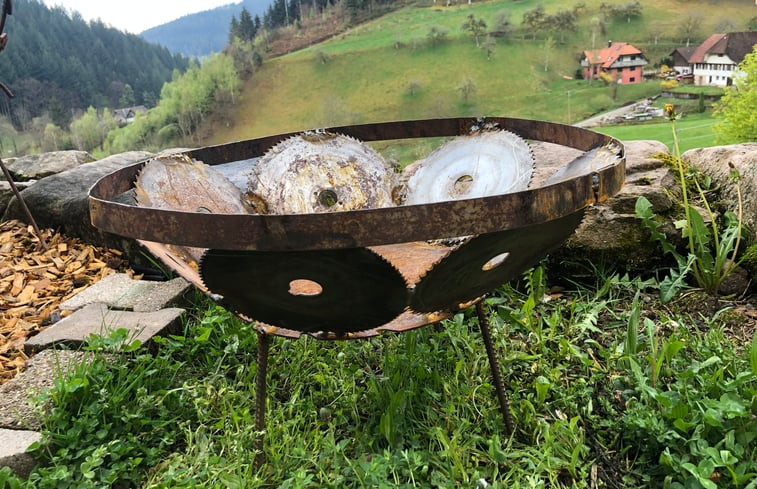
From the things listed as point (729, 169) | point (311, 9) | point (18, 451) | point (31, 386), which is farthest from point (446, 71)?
point (18, 451)

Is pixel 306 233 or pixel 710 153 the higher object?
pixel 306 233

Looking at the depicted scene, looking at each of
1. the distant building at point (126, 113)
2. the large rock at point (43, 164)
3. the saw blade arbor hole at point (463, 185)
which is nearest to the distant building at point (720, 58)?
the saw blade arbor hole at point (463, 185)

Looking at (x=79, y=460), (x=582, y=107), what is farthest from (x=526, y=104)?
(x=79, y=460)

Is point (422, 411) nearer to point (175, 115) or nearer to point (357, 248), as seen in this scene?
point (357, 248)

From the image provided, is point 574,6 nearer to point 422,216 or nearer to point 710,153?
point 710,153

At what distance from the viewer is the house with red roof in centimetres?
344

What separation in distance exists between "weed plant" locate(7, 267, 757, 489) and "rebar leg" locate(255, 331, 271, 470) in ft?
0.17

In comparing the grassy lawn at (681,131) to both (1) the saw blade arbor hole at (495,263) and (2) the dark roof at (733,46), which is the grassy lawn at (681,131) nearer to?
(2) the dark roof at (733,46)

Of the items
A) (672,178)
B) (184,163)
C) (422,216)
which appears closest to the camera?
(422,216)

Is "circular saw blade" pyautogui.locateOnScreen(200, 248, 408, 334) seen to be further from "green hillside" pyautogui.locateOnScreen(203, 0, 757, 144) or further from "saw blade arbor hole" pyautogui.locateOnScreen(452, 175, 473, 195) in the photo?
"green hillside" pyautogui.locateOnScreen(203, 0, 757, 144)

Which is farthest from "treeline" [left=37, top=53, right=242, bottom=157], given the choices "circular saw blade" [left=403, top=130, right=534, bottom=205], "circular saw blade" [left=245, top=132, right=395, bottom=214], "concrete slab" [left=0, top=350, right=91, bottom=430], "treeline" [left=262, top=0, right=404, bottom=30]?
"circular saw blade" [left=403, top=130, right=534, bottom=205]

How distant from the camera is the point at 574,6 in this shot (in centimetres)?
430

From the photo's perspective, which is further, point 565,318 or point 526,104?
point 526,104

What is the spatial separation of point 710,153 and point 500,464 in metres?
2.14
